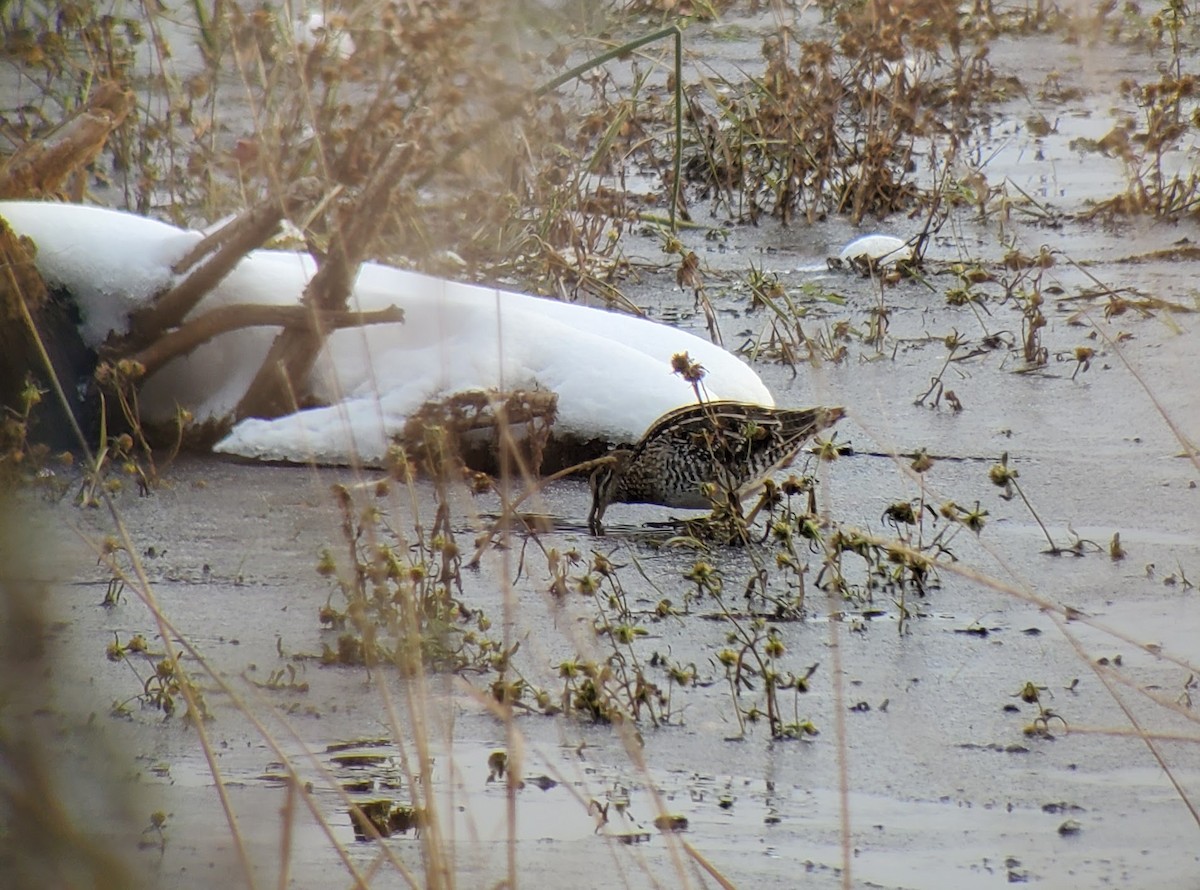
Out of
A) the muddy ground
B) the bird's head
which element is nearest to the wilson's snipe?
the bird's head

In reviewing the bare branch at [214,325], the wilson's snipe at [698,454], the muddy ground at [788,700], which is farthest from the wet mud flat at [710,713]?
the bare branch at [214,325]

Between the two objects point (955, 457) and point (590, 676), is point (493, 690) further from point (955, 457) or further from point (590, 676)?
point (955, 457)

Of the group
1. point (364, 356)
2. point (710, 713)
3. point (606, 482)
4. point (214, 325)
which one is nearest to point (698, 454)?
point (606, 482)

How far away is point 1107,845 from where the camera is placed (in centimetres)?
279

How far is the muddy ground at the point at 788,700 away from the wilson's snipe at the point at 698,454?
5.5 inches

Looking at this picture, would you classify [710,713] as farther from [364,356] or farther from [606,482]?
[364,356]

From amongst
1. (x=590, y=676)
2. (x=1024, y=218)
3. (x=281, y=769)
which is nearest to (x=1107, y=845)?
(x=590, y=676)

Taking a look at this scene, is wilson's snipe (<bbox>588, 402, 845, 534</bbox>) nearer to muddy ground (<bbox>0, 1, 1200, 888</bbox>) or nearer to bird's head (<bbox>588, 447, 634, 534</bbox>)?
bird's head (<bbox>588, 447, 634, 534</bbox>)

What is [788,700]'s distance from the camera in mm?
3414

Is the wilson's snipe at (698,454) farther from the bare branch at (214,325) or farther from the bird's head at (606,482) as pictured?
the bare branch at (214,325)

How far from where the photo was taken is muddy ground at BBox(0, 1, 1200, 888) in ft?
8.50

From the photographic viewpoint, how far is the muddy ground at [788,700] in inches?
102

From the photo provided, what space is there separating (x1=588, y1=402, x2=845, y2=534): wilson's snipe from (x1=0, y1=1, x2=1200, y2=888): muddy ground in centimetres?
14

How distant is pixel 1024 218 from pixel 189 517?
4559 mm
